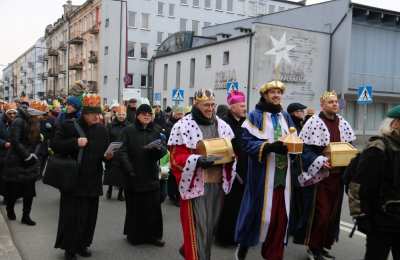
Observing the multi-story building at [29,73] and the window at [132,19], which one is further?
the multi-story building at [29,73]

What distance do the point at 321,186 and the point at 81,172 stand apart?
2.77 meters

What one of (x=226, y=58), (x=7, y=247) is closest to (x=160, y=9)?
(x=226, y=58)

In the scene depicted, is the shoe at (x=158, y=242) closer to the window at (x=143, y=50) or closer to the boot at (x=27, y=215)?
the boot at (x=27, y=215)

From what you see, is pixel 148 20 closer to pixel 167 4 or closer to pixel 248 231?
pixel 167 4

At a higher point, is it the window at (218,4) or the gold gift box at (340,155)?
the window at (218,4)

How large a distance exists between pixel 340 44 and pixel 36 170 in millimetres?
24982

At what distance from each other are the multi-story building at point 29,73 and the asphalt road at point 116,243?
7883cm

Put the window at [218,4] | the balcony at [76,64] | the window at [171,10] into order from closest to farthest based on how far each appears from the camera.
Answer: the window at [171,10] < the window at [218,4] < the balcony at [76,64]

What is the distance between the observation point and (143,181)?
20.3ft

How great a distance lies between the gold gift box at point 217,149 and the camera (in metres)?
4.62

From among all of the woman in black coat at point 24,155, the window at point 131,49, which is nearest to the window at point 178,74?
the window at point 131,49

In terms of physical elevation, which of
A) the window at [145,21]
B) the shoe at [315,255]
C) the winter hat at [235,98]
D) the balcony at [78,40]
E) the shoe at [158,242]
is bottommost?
the shoe at [158,242]

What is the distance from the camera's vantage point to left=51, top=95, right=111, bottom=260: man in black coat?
17.9 ft

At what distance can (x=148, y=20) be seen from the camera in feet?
160
